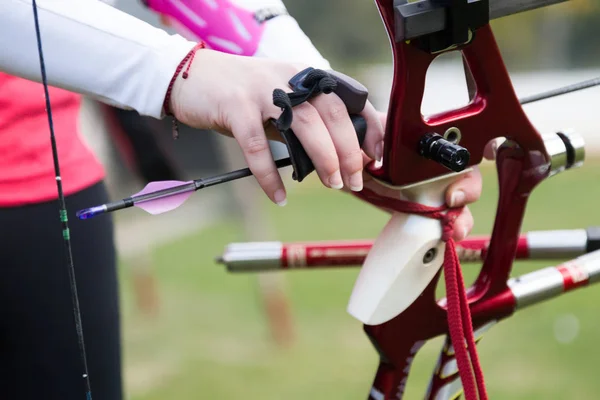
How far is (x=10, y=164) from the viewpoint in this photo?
0.72 meters

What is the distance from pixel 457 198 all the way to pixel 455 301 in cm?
9

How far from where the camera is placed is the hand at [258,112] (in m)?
0.51

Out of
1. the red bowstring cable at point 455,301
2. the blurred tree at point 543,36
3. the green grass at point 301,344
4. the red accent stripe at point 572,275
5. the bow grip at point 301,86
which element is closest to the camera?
the bow grip at point 301,86

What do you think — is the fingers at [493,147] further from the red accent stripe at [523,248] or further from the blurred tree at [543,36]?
the blurred tree at [543,36]

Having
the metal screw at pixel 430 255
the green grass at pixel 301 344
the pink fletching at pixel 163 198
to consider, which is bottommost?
the green grass at pixel 301 344

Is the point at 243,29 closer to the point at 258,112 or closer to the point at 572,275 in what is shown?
the point at 258,112

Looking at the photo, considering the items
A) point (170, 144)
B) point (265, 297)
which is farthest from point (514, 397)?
point (170, 144)

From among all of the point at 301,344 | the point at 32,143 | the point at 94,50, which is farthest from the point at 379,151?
the point at 301,344

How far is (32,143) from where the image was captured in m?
0.73

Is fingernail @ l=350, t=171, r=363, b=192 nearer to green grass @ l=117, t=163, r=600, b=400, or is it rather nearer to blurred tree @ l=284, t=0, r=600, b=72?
green grass @ l=117, t=163, r=600, b=400

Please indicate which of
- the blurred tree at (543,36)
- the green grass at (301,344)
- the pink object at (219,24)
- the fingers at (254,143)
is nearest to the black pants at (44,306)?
the pink object at (219,24)

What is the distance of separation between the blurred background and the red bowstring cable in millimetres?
874

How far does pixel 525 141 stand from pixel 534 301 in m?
0.17

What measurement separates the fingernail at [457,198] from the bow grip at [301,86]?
14cm
